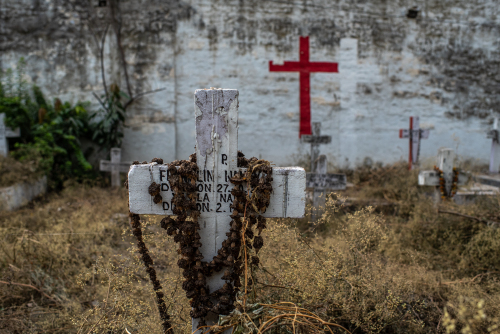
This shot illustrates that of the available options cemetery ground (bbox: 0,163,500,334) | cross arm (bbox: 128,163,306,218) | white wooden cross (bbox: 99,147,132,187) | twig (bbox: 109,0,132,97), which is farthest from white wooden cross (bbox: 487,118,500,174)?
twig (bbox: 109,0,132,97)

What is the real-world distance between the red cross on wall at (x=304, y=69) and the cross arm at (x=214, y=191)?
18.8 ft

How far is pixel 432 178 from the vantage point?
4734 mm

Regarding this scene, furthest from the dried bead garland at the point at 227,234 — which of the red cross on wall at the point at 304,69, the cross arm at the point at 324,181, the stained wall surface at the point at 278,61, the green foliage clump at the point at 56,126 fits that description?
the red cross on wall at the point at 304,69

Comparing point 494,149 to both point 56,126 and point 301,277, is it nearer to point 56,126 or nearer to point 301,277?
point 301,277

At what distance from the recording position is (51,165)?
5.99 metres

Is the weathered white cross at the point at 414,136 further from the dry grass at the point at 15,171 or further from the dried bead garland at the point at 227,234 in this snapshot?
the dry grass at the point at 15,171

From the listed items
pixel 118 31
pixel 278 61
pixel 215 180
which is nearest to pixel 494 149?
pixel 278 61

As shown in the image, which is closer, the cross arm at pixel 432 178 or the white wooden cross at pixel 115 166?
the cross arm at pixel 432 178

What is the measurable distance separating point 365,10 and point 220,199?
7269 millimetres

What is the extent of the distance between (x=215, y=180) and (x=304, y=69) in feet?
20.2

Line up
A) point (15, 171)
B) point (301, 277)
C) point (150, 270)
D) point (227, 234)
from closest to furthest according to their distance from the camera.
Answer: point (227, 234), point (150, 270), point (301, 277), point (15, 171)

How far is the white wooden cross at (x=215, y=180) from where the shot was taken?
1978mm

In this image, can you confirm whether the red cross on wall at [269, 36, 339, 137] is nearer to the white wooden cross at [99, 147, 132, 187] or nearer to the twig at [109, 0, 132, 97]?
the twig at [109, 0, 132, 97]

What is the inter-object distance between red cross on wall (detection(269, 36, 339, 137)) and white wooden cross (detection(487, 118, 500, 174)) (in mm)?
3298
